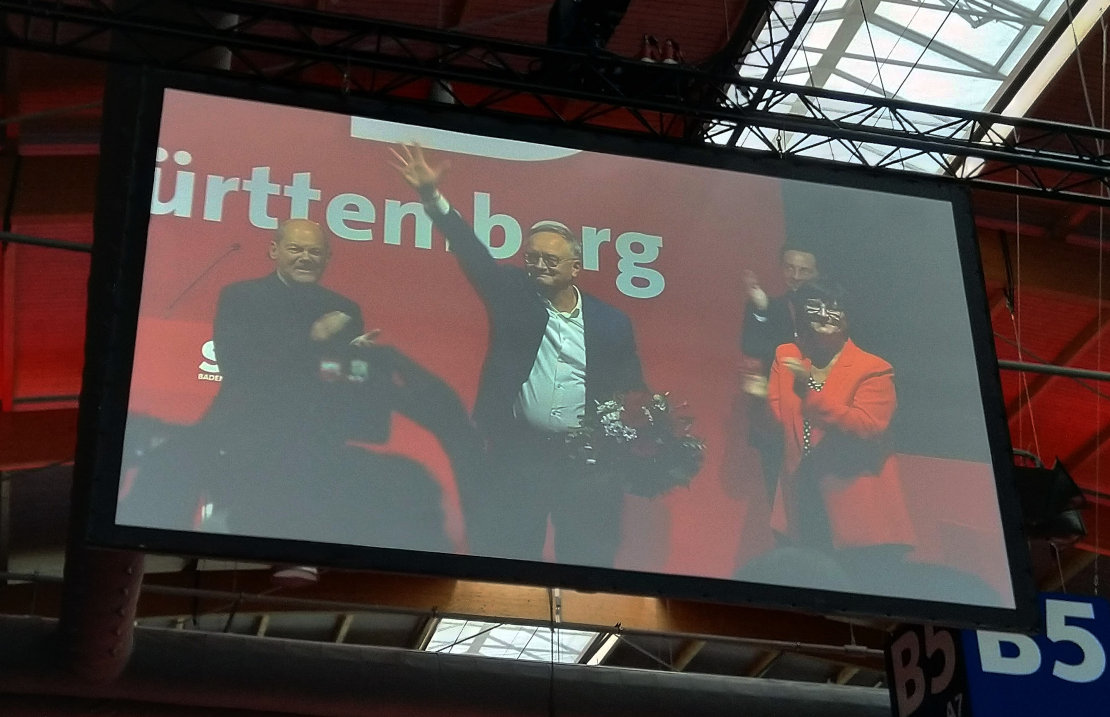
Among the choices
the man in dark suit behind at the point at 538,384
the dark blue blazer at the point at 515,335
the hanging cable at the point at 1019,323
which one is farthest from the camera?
the hanging cable at the point at 1019,323

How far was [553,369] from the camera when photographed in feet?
22.2

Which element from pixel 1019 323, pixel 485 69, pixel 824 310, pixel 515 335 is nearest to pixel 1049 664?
pixel 824 310

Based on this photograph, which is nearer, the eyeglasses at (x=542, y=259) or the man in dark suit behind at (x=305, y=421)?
the man in dark suit behind at (x=305, y=421)

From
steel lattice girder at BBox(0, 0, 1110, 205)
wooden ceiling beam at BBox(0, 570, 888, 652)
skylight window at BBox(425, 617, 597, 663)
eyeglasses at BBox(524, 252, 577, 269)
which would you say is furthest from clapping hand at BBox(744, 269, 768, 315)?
skylight window at BBox(425, 617, 597, 663)

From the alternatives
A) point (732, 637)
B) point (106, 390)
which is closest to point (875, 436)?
point (106, 390)

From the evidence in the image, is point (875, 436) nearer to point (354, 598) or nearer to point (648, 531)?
point (648, 531)

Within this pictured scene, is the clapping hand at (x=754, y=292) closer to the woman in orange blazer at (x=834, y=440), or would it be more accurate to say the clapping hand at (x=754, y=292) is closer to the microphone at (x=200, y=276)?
the woman in orange blazer at (x=834, y=440)

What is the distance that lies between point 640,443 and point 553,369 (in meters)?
0.61

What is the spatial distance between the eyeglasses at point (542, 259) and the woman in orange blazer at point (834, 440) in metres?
1.36

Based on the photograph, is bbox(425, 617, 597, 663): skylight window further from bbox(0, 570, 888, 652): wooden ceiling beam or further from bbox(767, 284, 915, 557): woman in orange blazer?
bbox(767, 284, 915, 557): woman in orange blazer

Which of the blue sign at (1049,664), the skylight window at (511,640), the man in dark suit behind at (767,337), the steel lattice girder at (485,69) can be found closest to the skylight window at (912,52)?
the steel lattice girder at (485,69)

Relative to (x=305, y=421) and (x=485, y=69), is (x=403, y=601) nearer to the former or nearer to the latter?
(x=485, y=69)

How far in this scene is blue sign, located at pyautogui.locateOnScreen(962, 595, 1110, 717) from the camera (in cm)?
704

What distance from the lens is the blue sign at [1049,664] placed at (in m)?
7.04
